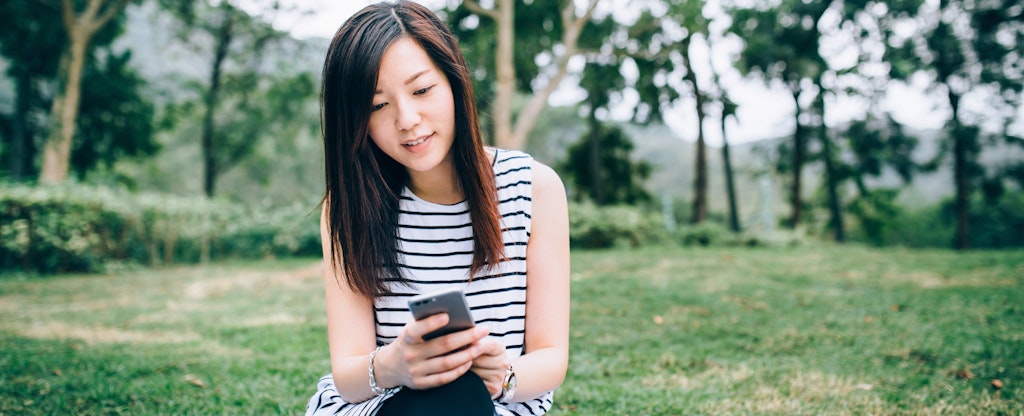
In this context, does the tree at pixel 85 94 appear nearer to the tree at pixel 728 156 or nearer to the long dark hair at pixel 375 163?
the tree at pixel 728 156

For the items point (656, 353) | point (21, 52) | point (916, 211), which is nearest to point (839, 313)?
point (656, 353)

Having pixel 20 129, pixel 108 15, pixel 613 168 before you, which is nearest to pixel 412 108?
pixel 108 15

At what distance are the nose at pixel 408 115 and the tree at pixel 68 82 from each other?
48.2ft

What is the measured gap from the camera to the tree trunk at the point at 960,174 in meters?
18.1

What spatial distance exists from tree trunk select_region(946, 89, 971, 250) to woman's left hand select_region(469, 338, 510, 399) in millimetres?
21280

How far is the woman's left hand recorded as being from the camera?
150 cm

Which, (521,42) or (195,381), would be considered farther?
(521,42)

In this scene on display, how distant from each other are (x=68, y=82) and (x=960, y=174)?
79.2 ft

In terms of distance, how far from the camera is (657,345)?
183 inches

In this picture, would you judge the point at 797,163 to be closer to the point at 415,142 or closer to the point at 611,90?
the point at 611,90

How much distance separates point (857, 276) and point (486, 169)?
816cm

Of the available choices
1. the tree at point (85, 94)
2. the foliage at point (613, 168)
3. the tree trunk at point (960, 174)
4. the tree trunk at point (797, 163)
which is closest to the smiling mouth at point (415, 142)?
the tree at point (85, 94)

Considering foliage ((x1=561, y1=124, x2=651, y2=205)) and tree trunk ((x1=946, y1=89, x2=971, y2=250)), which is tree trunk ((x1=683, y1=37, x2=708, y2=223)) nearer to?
foliage ((x1=561, y1=124, x2=651, y2=205))

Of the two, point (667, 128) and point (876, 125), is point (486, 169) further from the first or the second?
point (876, 125)
